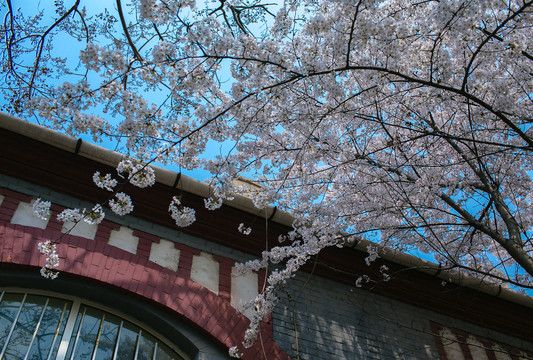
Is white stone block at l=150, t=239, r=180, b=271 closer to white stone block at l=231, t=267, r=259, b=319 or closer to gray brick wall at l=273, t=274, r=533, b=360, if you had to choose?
white stone block at l=231, t=267, r=259, b=319

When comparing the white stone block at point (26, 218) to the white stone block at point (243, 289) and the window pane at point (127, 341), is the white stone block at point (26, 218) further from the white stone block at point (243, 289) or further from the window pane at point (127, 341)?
the white stone block at point (243, 289)

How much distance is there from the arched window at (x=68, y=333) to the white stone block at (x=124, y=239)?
60cm

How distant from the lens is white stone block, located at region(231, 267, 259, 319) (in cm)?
471

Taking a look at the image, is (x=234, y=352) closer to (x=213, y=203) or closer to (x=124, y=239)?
(x=213, y=203)

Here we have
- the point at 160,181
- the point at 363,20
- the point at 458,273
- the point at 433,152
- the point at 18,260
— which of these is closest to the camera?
the point at 18,260

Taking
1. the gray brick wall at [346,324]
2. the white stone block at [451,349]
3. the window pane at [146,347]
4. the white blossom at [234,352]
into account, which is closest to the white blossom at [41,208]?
the window pane at [146,347]

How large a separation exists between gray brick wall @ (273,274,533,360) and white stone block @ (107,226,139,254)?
5.32 ft

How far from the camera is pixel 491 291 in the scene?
240 inches

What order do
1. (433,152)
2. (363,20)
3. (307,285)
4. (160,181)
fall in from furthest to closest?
(433,152) → (307,285) → (160,181) → (363,20)

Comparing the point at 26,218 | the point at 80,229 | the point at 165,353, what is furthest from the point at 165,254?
the point at 26,218

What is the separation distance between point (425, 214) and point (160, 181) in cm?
362

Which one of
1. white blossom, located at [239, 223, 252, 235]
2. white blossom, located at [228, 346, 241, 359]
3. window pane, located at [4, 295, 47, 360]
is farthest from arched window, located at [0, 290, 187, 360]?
white blossom, located at [239, 223, 252, 235]

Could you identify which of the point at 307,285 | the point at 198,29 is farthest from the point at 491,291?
the point at 198,29

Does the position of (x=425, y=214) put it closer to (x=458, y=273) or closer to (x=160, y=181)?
(x=458, y=273)
